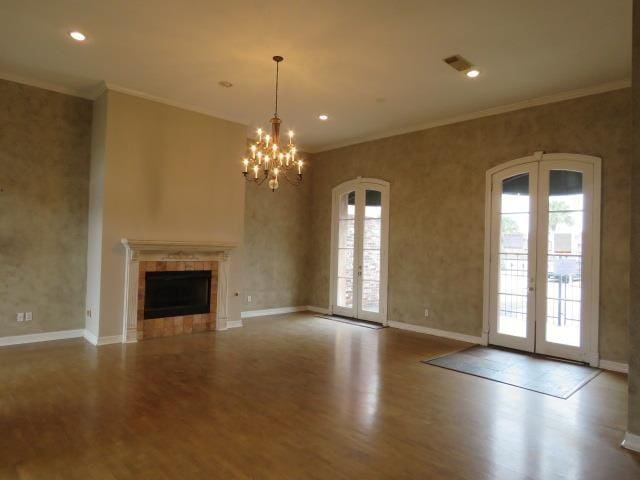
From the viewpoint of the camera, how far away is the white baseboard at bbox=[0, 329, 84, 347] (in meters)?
5.44

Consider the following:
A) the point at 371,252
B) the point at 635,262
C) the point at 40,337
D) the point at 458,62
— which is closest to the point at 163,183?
the point at 40,337

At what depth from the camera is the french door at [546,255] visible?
17.2 ft

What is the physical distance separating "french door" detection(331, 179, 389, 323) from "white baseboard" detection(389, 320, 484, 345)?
1.14ft

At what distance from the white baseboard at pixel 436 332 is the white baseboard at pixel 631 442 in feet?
10.3

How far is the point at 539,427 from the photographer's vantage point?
335 centimetres

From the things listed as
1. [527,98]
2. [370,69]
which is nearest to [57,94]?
[370,69]

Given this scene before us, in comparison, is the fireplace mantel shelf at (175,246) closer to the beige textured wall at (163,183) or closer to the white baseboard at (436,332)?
the beige textured wall at (163,183)

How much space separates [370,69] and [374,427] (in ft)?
13.0

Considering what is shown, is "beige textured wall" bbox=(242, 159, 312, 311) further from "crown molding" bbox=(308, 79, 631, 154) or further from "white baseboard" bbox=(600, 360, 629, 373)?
"white baseboard" bbox=(600, 360, 629, 373)

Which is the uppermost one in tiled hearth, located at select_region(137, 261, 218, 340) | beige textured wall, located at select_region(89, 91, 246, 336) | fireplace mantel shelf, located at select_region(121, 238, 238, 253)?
beige textured wall, located at select_region(89, 91, 246, 336)

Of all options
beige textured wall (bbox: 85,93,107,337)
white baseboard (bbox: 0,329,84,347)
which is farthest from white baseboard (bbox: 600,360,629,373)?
white baseboard (bbox: 0,329,84,347)

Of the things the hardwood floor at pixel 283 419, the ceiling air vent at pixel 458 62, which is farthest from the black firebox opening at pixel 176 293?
the ceiling air vent at pixel 458 62

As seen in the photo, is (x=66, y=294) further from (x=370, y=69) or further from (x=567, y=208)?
(x=567, y=208)

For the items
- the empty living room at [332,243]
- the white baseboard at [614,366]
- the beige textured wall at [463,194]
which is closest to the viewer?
A: the empty living room at [332,243]
